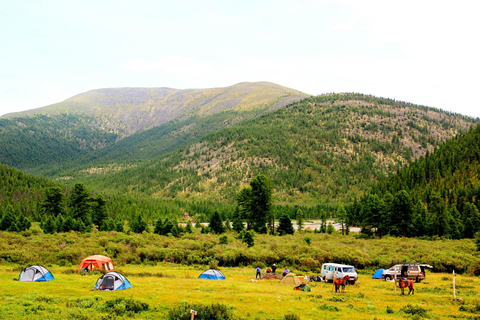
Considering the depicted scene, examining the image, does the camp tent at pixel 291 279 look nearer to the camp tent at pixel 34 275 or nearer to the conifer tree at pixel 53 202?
the camp tent at pixel 34 275

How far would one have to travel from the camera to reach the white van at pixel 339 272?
3775cm

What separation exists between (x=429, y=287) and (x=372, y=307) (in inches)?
536

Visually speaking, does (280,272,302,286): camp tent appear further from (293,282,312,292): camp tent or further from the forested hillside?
the forested hillside

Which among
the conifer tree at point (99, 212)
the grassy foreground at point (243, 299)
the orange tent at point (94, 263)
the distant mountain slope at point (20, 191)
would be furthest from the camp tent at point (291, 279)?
the distant mountain slope at point (20, 191)

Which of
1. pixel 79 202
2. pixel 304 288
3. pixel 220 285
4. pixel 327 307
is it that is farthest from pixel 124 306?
pixel 79 202

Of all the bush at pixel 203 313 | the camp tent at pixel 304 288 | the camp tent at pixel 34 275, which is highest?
the bush at pixel 203 313

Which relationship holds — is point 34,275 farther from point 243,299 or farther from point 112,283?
point 243,299

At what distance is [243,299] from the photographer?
92.0 ft

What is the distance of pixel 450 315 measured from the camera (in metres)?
24.4

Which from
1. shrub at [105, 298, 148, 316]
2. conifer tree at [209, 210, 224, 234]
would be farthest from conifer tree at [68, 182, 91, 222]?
shrub at [105, 298, 148, 316]

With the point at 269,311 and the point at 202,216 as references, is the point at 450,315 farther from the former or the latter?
the point at 202,216

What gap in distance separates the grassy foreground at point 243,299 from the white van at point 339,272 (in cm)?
99

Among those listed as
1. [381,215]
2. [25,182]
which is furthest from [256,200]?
[25,182]

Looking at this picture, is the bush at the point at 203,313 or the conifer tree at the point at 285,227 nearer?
the bush at the point at 203,313
